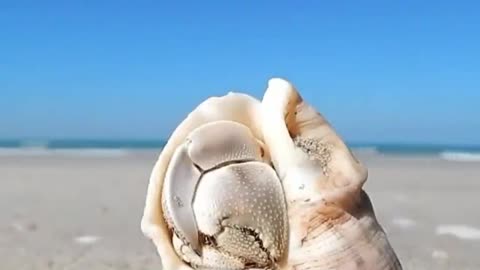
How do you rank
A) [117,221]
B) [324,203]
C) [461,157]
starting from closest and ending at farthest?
[324,203], [117,221], [461,157]

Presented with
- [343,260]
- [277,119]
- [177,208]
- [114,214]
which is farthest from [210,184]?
[114,214]

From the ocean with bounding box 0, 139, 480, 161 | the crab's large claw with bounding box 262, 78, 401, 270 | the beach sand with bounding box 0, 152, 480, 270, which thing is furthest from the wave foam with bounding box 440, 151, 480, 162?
the crab's large claw with bounding box 262, 78, 401, 270

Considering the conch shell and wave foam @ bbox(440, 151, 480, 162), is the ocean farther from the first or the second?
the conch shell

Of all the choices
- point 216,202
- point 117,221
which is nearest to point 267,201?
point 216,202

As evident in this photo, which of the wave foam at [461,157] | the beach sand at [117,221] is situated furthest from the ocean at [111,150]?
the beach sand at [117,221]

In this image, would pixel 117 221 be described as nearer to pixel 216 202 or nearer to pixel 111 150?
pixel 216 202

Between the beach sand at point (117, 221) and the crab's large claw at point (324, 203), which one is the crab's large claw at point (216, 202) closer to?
the crab's large claw at point (324, 203)
